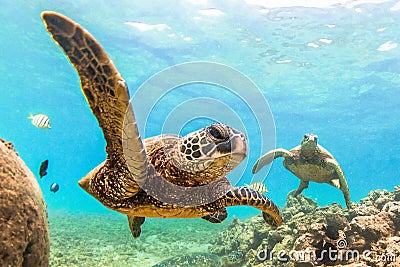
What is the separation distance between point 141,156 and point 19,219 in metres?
1.17

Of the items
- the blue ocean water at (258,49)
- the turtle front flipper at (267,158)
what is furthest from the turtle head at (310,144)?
the blue ocean water at (258,49)

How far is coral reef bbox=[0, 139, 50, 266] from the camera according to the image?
229 centimetres

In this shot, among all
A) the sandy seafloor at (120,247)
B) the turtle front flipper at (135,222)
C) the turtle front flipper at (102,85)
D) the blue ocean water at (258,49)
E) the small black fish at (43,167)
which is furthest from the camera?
the blue ocean water at (258,49)

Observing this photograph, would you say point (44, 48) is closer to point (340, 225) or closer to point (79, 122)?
point (340, 225)

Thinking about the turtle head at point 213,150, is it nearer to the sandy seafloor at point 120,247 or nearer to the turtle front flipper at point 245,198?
the turtle front flipper at point 245,198

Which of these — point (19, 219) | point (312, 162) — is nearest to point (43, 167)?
point (19, 219)

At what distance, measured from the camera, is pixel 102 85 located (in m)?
2.34

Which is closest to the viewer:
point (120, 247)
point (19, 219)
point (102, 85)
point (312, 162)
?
point (102, 85)

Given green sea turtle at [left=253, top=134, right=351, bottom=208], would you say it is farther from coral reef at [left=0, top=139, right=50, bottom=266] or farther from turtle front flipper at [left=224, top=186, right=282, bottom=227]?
coral reef at [left=0, top=139, right=50, bottom=266]

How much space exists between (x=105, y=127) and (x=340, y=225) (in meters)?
4.62

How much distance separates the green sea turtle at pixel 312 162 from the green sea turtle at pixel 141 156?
16.8 ft

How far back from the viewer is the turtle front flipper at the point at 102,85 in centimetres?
212

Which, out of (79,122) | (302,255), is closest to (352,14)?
(302,255)

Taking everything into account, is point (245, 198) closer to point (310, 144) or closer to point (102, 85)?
point (102, 85)
